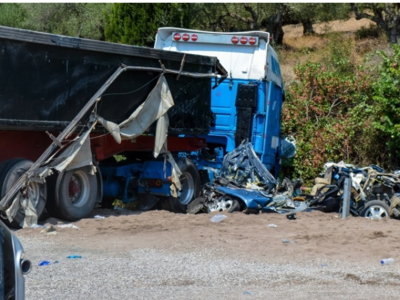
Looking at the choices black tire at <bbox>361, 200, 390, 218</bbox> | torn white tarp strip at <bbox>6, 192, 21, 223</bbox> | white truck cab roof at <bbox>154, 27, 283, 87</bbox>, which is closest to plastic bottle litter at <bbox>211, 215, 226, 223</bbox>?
black tire at <bbox>361, 200, 390, 218</bbox>

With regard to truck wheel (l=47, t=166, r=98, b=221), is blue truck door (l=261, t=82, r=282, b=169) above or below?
above

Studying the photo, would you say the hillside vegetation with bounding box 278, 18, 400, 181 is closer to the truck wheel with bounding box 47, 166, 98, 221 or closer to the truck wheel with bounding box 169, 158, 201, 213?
the truck wheel with bounding box 169, 158, 201, 213

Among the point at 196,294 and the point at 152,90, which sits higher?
the point at 152,90

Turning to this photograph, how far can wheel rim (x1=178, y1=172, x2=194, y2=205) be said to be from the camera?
13164 mm

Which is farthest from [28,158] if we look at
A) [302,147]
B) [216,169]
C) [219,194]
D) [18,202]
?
[302,147]

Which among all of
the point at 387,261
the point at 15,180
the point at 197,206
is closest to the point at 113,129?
the point at 15,180

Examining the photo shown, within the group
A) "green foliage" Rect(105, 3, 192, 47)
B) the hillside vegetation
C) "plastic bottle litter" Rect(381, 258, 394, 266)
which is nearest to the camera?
"plastic bottle litter" Rect(381, 258, 394, 266)

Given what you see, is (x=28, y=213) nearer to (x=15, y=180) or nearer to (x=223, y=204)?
(x=15, y=180)

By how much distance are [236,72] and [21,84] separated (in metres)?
6.20

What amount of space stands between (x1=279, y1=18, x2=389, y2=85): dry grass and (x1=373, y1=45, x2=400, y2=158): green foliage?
20.1 feet

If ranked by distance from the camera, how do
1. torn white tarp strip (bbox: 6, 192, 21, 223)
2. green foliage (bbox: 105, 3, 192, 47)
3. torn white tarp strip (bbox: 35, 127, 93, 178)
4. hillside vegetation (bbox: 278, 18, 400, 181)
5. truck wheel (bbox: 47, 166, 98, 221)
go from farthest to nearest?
green foliage (bbox: 105, 3, 192, 47)
hillside vegetation (bbox: 278, 18, 400, 181)
truck wheel (bbox: 47, 166, 98, 221)
torn white tarp strip (bbox: 35, 127, 93, 178)
torn white tarp strip (bbox: 6, 192, 21, 223)

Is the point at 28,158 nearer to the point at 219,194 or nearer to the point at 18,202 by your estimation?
the point at 18,202

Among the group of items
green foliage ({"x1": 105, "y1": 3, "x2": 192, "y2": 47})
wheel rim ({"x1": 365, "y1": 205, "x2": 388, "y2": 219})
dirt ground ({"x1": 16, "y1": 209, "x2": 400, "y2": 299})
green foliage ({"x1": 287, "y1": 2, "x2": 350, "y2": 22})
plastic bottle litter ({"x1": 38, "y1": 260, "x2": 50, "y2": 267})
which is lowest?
plastic bottle litter ({"x1": 38, "y1": 260, "x2": 50, "y2": 267})

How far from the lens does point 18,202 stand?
957 centimetres
